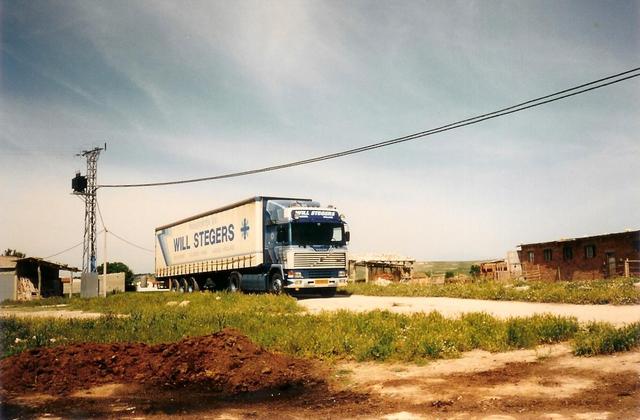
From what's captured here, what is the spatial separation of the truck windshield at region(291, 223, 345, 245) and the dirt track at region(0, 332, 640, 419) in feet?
36.8

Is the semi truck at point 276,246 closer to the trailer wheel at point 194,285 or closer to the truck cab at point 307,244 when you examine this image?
the truck cab at point 307,244

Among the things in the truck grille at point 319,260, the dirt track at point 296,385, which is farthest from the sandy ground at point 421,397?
the truck grille at point 319,260

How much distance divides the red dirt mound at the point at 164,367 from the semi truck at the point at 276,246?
1115cm

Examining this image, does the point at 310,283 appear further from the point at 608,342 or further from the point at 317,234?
the point at 608,342

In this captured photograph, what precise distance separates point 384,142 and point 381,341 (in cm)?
911

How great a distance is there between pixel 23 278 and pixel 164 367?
3330cm

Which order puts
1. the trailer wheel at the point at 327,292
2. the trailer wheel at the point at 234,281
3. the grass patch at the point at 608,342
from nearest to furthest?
1. the grass patch at the point at 608,342
2. the trailer wheel at the point at 327,292
3. the trailer wheel at the point at 234,281

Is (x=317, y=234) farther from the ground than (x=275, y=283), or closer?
farther from the ground

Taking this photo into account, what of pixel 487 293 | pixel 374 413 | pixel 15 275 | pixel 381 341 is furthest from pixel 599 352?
pixel 15 275

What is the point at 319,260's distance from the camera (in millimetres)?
19469

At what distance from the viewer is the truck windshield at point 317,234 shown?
63.2 feet

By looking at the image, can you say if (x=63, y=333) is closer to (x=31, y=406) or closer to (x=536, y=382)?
(x=31, y=406)

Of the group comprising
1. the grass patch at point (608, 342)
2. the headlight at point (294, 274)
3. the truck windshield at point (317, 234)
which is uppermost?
the truck windshield at point (317, 234)

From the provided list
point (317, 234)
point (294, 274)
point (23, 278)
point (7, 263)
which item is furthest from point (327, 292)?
point (7, 263)
